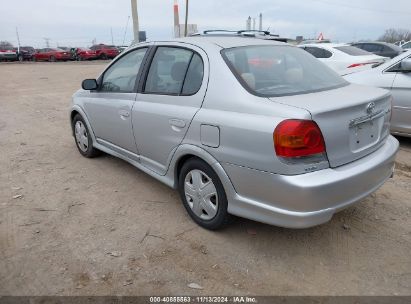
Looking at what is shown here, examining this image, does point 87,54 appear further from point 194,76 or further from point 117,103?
point 194,76

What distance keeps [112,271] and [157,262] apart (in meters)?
0.35

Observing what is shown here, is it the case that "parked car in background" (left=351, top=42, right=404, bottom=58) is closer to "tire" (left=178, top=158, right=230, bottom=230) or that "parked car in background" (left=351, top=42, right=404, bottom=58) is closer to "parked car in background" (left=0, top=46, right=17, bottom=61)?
"tire" (left=178, top=158, right=230, bottom=230)

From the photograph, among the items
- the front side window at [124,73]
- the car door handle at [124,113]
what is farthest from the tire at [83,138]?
the car door handle at [124,113]

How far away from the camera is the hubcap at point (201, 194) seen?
3.25 m

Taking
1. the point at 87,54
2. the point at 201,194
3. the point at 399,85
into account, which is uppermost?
the point at 399,85

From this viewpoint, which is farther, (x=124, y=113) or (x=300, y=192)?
(x=124, y=113)

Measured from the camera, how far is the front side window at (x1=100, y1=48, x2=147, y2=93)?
4.13 meters

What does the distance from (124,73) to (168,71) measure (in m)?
0.91

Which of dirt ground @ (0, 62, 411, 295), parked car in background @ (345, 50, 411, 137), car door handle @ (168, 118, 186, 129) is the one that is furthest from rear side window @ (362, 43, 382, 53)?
car door handle @ (168, 118, 186, 129)

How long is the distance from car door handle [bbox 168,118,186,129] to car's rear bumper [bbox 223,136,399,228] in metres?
0.60

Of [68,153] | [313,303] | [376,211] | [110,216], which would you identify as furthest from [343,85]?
[68,153]

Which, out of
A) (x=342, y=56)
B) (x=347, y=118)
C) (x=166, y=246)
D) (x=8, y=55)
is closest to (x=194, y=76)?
(x=347, y=118)

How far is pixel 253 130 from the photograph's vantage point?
8.93 feet

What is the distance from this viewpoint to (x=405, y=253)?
3045 mm
